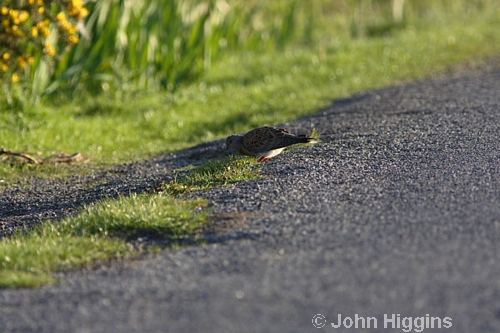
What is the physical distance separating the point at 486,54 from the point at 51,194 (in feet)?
28.6

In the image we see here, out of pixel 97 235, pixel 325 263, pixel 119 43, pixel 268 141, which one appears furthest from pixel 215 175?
pixel 119 43

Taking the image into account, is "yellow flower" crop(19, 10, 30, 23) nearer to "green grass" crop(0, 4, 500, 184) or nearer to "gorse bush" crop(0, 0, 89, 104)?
"gorse bush" crop(0, 0, 89, 104)

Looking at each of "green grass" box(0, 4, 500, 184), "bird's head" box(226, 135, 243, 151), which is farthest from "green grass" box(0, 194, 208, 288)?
"green grass" box(0, 4, 500, 184)

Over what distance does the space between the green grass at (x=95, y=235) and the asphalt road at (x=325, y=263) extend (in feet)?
0.60

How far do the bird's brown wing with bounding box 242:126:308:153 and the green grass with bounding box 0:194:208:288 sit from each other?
57.6 inches

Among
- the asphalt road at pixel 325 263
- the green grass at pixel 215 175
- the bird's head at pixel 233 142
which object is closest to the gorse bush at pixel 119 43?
the bird's head at pixel 233 142

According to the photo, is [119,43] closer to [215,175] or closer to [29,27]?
[29,27]

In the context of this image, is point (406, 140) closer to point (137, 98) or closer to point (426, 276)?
point (426, 276)

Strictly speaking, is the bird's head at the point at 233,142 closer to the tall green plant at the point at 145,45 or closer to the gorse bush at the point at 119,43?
the gorse bush at the point at 119,43

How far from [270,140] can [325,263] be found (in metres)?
2.95

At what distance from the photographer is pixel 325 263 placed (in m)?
4.98

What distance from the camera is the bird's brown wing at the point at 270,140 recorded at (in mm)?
7777

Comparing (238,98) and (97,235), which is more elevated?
(97,235)

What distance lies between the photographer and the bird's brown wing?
7777 millimetres
